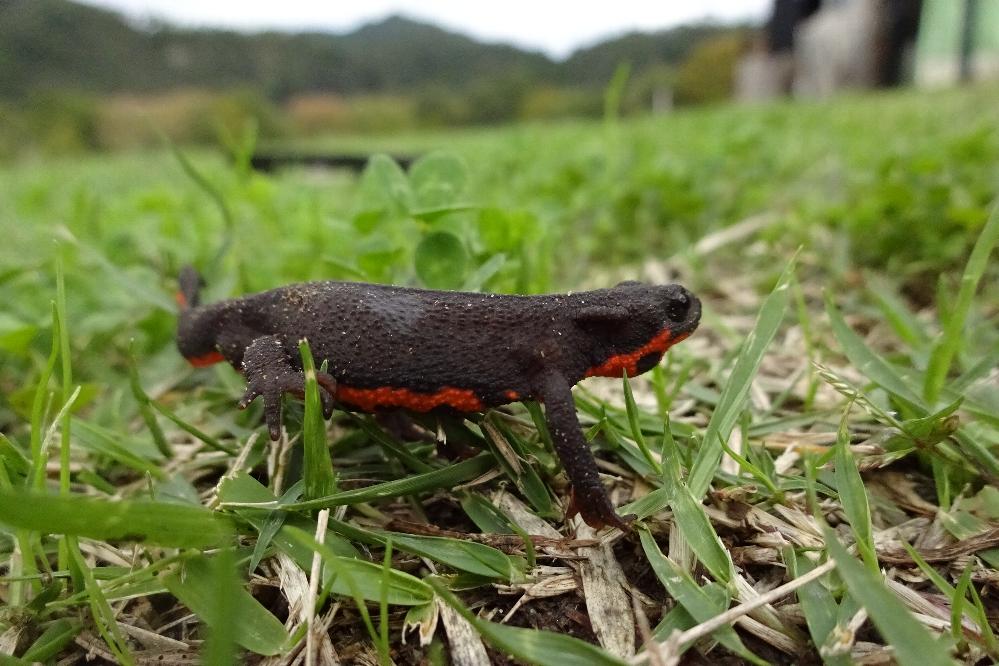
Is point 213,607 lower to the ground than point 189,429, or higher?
lower

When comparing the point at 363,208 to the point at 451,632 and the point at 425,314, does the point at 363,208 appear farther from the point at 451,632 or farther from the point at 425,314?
the point at 451,632

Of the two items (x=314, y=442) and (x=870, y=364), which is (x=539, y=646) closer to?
(x=314, y=442)

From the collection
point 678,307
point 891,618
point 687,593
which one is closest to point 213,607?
point 687,593

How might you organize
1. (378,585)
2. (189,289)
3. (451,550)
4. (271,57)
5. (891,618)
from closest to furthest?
(891,618) < (378,585) < (451,550) < (189,289) < (271,57)

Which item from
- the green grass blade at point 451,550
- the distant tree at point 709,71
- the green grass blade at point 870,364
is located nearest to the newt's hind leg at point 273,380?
the green grass blade at point 451,550

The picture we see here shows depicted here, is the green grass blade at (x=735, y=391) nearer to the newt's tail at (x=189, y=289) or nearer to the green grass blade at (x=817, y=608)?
the green grass blade at (x=817, y=608)

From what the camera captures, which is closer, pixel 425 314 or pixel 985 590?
pixel 985 590

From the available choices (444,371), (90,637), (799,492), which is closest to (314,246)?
(444,371)
